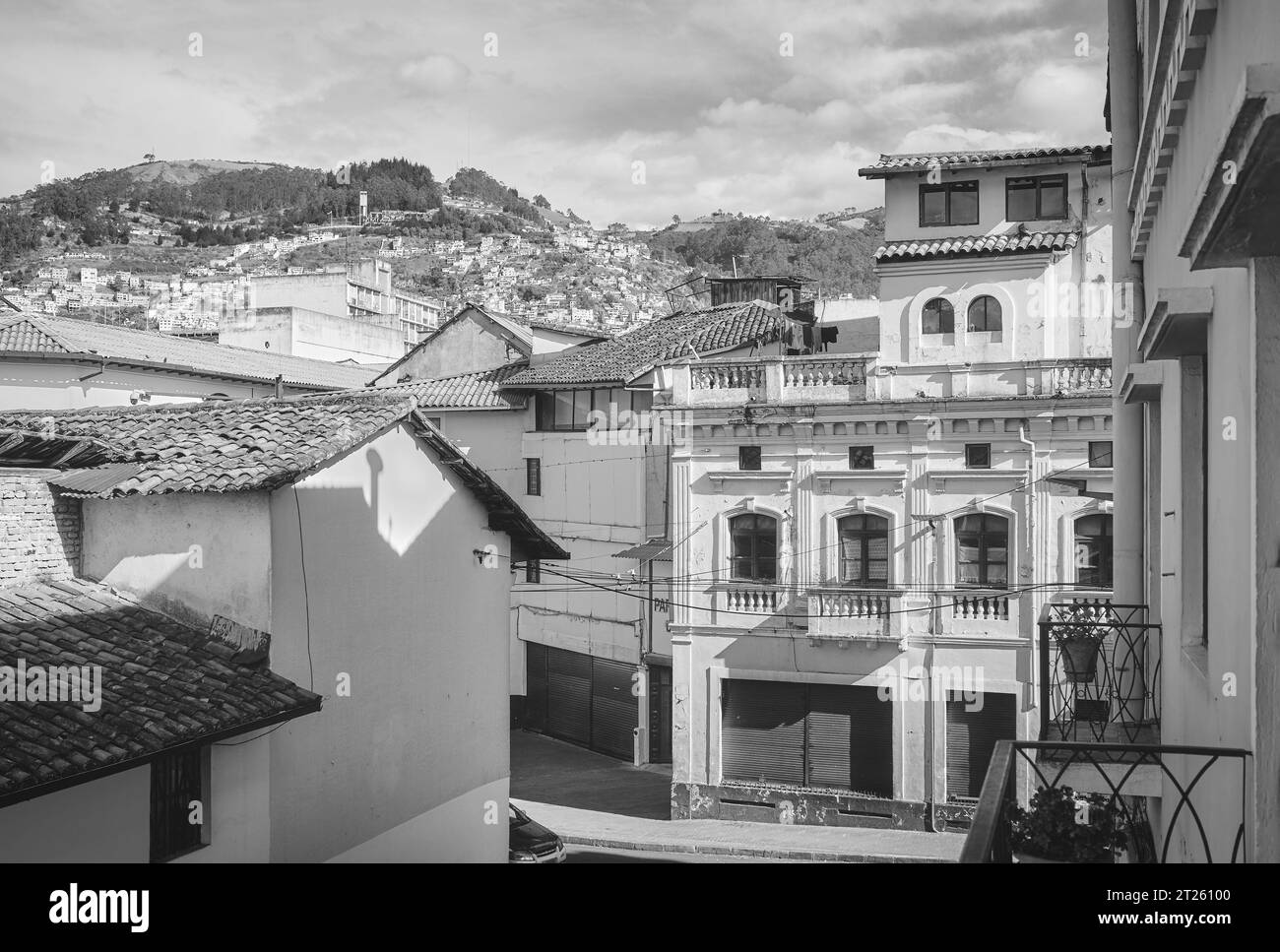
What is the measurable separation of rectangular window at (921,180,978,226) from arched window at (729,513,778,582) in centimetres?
767

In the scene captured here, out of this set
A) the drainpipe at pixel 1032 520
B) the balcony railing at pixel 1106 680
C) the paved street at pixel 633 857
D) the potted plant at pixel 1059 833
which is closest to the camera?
the potted plant at pixel 1059 833

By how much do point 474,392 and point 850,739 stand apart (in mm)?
15849

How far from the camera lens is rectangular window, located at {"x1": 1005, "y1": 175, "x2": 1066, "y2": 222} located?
79.6ft

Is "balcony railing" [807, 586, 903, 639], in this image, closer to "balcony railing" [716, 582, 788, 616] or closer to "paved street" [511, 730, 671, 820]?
"balcony railing" [716, 582, 788, 616]

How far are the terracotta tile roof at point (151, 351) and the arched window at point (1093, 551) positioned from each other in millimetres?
21510

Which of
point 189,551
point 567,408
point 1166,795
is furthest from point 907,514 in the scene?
point 1166,795

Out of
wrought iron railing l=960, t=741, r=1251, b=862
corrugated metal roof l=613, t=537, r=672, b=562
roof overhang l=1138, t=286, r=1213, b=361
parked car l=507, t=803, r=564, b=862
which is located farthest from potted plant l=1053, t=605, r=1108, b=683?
corrugated metal roof l=613, t=537, r=672, b=562

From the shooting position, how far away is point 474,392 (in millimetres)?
33781

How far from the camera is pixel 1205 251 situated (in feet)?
12.2

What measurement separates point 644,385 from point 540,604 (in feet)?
25.4

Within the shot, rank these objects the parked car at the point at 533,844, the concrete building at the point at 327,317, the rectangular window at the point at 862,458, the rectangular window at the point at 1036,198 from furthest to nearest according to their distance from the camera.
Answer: the concrete building at the point at 327,317
the rectangular window at the point at 1036,198
the rectangular window at the point at 862,458
the parked car at the point at 533,844

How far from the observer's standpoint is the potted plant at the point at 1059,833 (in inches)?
279

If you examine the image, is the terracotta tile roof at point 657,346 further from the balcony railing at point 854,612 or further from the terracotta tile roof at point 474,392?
the balcony railing at point 854,612

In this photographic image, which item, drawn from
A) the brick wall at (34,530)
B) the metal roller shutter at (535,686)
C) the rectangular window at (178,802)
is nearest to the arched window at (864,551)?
the metal roller shutter at (535,686)
